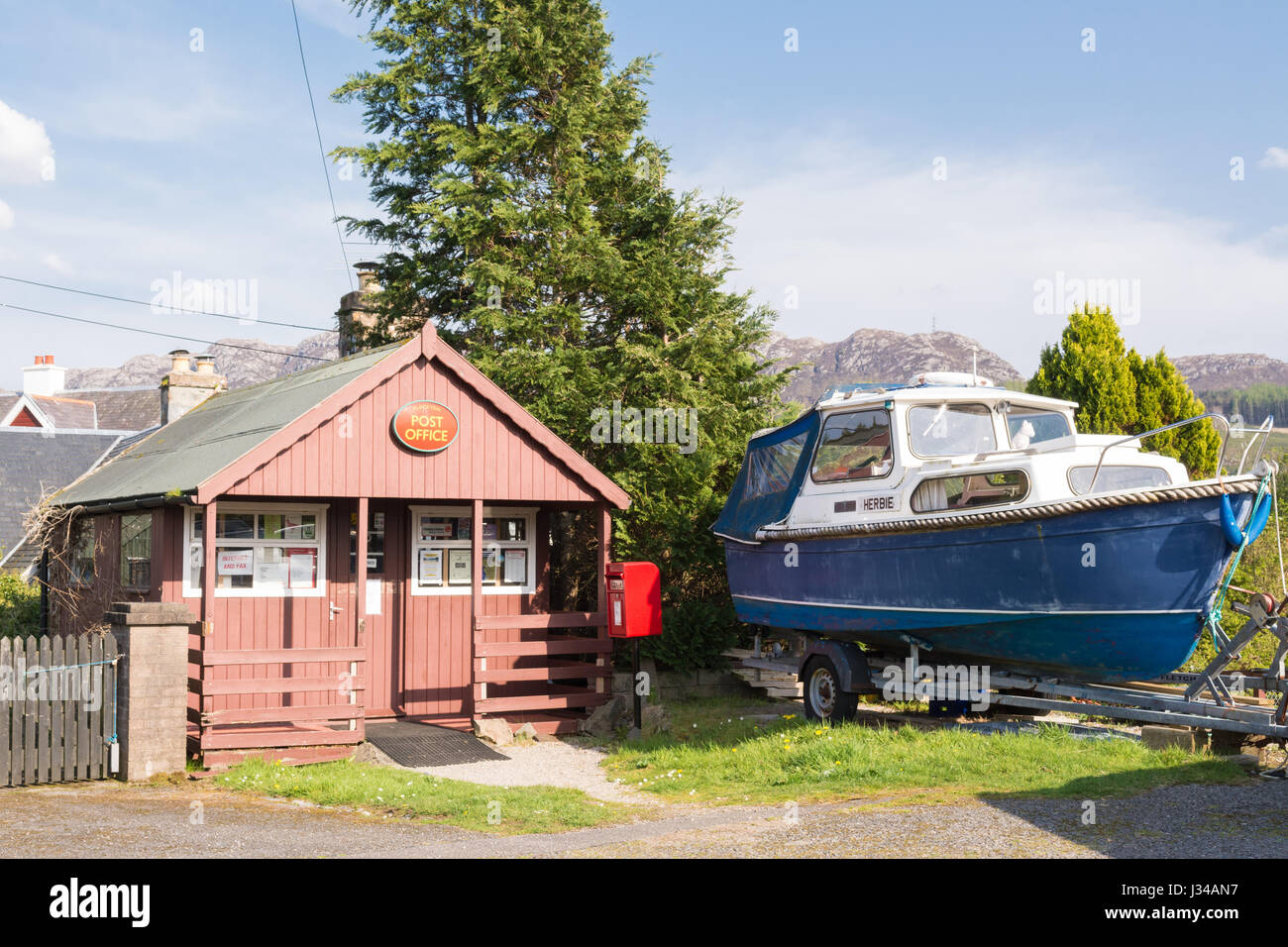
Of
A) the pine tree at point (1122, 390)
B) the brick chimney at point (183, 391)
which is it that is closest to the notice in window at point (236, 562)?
the brick chimney at point (183, 391)

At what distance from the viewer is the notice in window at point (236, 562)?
1377 centimetres

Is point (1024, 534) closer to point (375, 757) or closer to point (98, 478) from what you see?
point (375, 757)

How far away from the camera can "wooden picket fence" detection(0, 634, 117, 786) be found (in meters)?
10.5

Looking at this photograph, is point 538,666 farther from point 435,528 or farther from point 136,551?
point 136,551

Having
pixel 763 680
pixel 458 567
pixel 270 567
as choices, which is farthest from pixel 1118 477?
pixel 270 567

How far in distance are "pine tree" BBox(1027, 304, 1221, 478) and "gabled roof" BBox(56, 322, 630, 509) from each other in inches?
502

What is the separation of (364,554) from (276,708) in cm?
201

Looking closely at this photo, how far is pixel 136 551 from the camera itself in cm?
1480

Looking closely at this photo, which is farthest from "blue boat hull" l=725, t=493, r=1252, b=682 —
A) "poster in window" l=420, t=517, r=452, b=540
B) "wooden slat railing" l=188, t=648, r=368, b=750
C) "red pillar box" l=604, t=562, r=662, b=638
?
"wooden slat railing" l=188, t=648, r=368, b=750

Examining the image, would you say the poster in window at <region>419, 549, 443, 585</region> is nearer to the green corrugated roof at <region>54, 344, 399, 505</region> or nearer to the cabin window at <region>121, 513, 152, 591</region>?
the green corrugated roof at <region>54, 344, 399, 505</region>

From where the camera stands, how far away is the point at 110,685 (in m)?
11.2

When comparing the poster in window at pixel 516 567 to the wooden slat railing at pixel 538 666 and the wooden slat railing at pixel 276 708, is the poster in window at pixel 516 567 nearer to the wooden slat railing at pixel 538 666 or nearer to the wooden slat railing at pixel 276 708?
the wooden slat railing at pixel 538 666

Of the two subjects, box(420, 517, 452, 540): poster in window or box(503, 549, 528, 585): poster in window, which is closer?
box(420, 517, 452, 540): poster in window
